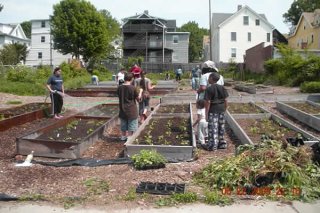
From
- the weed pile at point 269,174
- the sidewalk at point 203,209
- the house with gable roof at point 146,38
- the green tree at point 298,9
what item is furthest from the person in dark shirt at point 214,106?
the green tree at point 298,9

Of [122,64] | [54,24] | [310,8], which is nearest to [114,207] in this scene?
[122,64]

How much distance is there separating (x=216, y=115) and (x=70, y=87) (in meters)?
19.5

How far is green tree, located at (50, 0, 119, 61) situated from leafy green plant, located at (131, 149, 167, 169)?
146 feet

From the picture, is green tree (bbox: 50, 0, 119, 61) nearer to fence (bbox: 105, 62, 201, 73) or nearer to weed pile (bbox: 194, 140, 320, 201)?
fence (bbox: 105, 62, 201, 73)

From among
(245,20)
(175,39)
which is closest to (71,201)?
(245,20)

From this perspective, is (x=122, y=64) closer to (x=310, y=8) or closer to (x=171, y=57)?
(x=171, y=57)

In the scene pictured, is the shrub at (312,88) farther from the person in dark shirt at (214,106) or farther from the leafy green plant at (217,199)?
the leafy green plant at (217,199)

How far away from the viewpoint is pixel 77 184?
18.6 feet

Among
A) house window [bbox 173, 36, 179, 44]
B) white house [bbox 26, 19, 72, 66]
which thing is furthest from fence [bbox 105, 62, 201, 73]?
white house [bbox 26, 19, 72, 66]

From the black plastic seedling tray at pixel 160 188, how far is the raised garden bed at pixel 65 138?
248 cm

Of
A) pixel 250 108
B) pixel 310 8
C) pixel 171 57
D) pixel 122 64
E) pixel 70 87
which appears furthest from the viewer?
pixel 310 8

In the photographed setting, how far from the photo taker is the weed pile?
5086mm

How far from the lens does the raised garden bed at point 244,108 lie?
1273cm

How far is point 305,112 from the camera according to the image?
12.1 m
